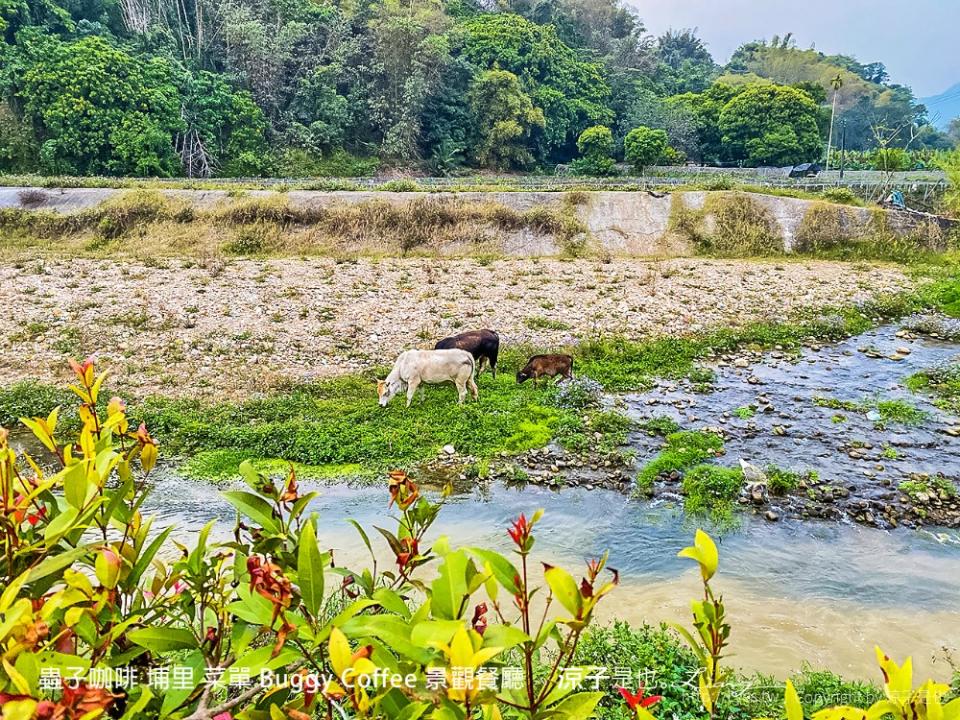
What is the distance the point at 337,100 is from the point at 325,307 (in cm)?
3260

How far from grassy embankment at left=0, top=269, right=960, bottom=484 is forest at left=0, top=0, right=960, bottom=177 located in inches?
1192

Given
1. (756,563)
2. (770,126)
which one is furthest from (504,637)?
(770,126)

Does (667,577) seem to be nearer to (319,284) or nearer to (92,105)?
(319,284)

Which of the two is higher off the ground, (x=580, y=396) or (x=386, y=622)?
(x=386, y=622)

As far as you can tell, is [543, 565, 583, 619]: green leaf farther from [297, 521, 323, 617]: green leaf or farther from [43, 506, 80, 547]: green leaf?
[43, 506, 80, 547]: green leaf

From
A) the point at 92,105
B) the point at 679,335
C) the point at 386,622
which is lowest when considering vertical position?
the point at 679,335

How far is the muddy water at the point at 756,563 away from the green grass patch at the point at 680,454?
22.2 inches

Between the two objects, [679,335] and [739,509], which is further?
[679,335]

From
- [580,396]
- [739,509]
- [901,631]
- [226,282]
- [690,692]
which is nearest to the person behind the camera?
[690,692]

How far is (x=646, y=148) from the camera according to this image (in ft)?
140

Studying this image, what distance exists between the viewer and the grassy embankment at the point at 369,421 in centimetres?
941

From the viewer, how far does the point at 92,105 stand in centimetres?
3384

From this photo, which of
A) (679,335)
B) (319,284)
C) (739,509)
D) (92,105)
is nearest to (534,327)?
(679,335)

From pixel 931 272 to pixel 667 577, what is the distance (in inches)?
798
